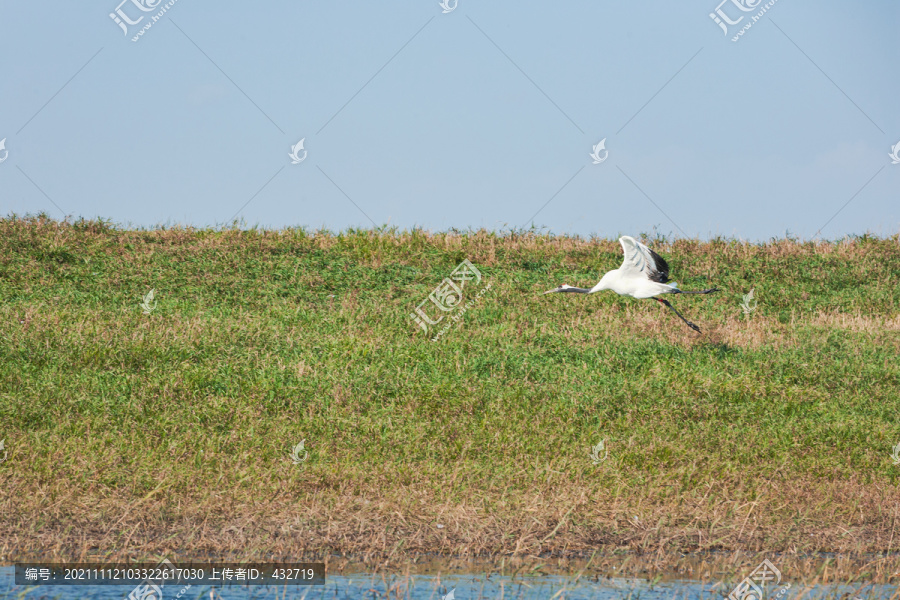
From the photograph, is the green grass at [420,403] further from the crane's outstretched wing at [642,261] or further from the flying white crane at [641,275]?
the crane's outstretched wing at [642,261]

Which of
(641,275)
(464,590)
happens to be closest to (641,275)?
(641,275)

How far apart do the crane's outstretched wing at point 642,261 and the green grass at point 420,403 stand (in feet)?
7.79

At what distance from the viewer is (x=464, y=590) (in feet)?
25.5

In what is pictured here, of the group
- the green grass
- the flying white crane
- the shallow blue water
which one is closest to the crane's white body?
the flying white crane

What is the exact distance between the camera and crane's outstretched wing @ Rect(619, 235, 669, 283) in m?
11.5

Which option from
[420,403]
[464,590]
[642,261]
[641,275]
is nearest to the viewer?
[464,590]

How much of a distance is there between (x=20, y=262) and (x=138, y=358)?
29.5ft

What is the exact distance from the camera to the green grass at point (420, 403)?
9.34m

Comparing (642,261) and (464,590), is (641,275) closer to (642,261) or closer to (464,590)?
(642,261)

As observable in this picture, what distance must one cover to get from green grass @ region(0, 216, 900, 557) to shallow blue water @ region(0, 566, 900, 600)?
71cm

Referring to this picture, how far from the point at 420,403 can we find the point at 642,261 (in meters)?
4.36

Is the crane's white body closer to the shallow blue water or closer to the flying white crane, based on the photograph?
the flying white crane

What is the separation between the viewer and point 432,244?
26.7 meters

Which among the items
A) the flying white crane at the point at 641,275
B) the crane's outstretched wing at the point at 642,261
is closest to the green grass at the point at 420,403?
the flying white crane at the point at 641,275
